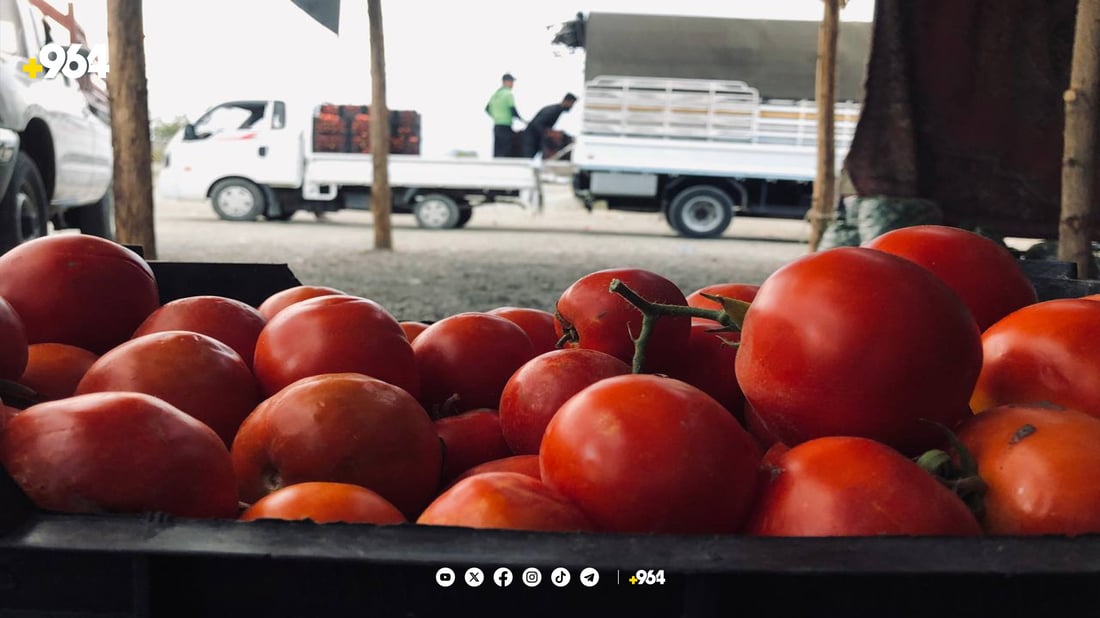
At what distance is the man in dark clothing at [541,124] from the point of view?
1753 centimetres

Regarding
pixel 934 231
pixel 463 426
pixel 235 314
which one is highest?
pixel 934 231

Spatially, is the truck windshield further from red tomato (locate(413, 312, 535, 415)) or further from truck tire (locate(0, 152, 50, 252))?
red tomato (locate(413, 312, 535, 415))

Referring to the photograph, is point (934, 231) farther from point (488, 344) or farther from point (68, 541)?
point (68, 541)

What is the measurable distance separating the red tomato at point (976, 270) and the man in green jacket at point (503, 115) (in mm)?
15355

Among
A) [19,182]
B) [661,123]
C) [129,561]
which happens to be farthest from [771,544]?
[661,123]

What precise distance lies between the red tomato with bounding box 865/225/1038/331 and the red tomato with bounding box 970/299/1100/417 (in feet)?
0.47

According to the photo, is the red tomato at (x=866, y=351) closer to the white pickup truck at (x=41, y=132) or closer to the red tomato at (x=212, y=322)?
the red tomato at (x=212, y=322)

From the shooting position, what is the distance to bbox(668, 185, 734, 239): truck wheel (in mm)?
16016

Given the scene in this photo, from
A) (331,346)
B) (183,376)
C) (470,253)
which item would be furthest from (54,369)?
(470,253)

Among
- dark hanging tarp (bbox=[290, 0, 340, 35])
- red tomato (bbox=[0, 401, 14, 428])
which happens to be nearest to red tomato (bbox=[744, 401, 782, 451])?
red tomato (bbox=[0, 401, 14, 428])

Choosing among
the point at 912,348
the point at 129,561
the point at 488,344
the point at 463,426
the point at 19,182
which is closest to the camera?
the point at 129,561

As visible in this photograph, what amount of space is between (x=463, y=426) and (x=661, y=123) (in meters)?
14.9

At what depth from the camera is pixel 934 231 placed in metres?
1.64

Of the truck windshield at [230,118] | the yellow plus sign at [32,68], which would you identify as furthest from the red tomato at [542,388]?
the truck windshield at [230,118]
